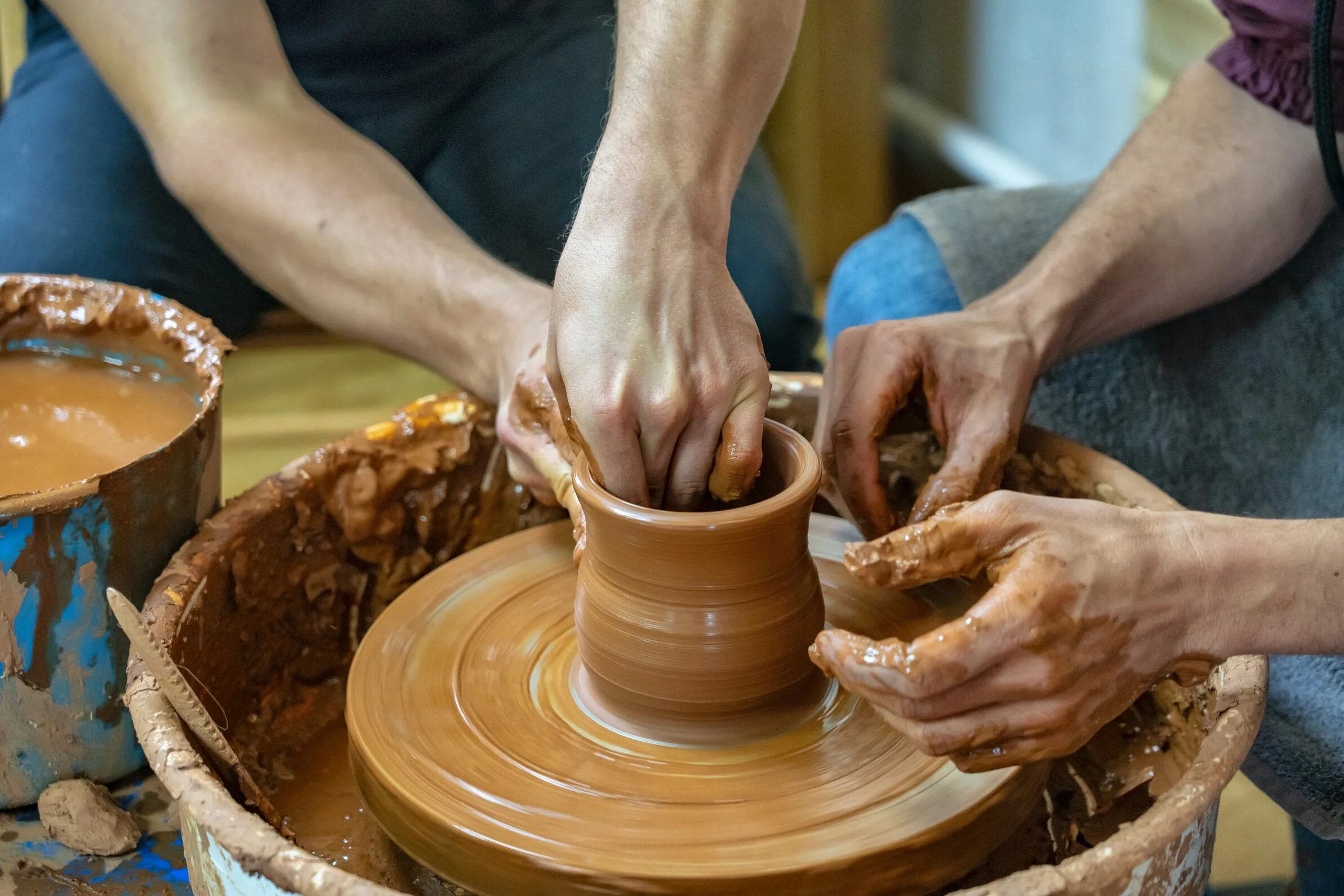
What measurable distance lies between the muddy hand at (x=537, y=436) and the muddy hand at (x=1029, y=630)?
1.47 ft

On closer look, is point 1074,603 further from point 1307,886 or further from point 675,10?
point 1307,886

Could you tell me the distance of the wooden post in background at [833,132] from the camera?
3.66 meters

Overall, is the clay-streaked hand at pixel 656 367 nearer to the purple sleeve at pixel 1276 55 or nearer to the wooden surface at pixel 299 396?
the purple sleeve at pixel 1276 55

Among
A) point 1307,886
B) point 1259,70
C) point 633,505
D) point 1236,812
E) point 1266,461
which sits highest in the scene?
point 1259,70

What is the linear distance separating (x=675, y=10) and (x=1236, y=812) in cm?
158

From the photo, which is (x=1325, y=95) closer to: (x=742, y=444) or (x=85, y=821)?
(x=742, y=444)

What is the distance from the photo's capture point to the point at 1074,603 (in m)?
0.92

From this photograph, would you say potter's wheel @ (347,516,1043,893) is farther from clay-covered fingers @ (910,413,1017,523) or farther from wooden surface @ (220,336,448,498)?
wooden surface @ (220,336,448,498)

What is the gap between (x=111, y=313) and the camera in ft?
5.27

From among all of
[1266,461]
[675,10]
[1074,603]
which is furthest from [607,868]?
[1266,461]

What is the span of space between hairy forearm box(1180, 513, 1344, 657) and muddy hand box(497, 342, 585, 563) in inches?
24.0

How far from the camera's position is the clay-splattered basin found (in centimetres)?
91

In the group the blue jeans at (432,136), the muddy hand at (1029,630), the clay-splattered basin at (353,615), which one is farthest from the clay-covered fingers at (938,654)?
the blue jeans at (432,136)

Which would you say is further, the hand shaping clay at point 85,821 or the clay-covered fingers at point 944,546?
the hand shaping clay at point 85,821
